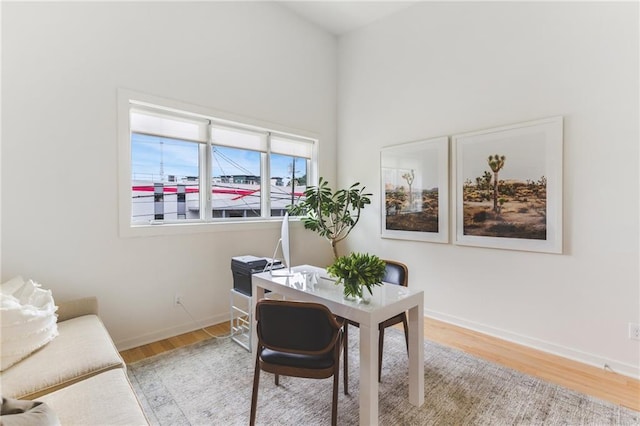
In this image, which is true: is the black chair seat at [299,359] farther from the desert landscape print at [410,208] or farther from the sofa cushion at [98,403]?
the desert landscape print at [410,208]

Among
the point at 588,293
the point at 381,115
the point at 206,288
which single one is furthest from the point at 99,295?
the point at 588,293

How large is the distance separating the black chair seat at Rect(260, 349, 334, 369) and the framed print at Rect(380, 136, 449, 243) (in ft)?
7.30

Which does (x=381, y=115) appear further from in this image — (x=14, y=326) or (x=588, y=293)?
(x=14, y=326)

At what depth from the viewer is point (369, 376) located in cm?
168

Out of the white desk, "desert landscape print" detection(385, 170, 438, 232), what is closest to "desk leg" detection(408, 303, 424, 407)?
the white desk

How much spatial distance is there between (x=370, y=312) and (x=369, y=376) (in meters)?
0.35

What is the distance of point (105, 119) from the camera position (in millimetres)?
2613

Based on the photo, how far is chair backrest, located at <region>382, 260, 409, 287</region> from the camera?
251 cm

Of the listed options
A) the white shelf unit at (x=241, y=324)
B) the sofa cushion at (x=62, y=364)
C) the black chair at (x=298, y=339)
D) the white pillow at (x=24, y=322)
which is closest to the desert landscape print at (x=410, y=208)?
the white shelf unit at (x=241, y=324)

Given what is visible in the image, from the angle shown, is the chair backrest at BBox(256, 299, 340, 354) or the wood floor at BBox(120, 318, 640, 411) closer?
the chair backrest at BBox(256, 299, 340, 354)

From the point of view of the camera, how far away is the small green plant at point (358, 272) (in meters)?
1.89

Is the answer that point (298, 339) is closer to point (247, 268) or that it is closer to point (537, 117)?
point (247, 268)

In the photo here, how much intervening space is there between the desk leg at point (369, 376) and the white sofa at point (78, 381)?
105cm

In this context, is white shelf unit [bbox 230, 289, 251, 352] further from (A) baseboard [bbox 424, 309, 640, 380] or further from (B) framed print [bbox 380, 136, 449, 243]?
(A) baseboard [bbox 424, 309, 640, 380]
